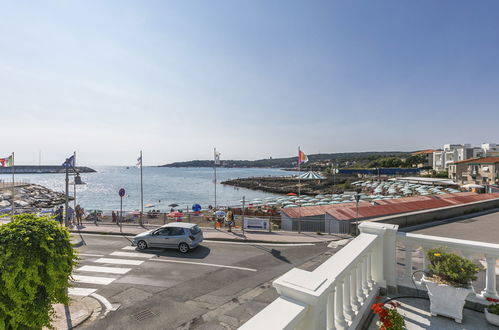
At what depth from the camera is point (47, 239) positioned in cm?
477

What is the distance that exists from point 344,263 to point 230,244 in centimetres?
1240

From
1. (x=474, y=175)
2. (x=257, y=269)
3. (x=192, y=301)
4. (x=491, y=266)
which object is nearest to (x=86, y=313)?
(x=192, y=301)

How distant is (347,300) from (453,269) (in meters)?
1.87

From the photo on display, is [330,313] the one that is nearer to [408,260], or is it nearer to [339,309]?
[339,309]

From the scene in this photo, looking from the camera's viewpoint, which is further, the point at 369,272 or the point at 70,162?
the point at 70,162

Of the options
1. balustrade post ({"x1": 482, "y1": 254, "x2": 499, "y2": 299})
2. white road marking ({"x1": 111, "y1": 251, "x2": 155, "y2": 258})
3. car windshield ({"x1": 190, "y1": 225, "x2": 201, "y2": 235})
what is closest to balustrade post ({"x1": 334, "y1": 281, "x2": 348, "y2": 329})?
balustrade post ({"x1": 482, "y1": 254, "x2": 499, "y2": 299})

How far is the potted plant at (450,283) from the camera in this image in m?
4.10

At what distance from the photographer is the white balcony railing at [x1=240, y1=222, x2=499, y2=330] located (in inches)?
99.3

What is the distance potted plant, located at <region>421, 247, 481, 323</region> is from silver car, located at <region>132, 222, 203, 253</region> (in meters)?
11.4

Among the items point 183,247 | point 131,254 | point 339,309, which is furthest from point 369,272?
point 131,254

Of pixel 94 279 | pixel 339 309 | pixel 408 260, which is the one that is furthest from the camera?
pixel 94 279

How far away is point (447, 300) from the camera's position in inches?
167

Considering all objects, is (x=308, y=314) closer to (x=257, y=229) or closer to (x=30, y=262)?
(x=30, y=262)

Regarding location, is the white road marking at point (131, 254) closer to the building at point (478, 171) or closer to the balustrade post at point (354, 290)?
the balustrade post at point (354, 290)
